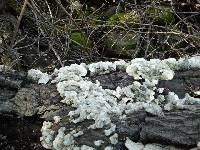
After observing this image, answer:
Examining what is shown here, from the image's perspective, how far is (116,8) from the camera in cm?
555

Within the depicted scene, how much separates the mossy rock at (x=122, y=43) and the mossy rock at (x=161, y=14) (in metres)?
0.43

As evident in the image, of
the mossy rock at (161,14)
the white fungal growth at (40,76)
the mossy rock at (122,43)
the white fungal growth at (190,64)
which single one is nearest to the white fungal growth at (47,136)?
the white fungal growth at (40,76)

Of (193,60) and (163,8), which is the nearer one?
(193,60)

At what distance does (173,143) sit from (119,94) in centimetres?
54

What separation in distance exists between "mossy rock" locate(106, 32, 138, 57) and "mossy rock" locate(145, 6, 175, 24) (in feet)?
1.41

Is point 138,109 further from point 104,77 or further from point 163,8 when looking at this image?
point 163,8

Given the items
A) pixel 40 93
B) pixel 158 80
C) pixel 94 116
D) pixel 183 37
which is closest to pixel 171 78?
pixel 158 80

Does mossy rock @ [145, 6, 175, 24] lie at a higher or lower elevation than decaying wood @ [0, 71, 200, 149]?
lower

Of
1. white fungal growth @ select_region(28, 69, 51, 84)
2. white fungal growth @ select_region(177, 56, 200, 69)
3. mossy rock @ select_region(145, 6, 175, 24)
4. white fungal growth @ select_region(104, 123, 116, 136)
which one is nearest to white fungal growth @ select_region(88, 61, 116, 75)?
white fungal growth @ select_region(28, 69, 51, 84)

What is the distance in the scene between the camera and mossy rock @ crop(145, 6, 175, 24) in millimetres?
5129

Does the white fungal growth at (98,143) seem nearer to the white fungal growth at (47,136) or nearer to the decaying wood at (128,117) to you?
the decaying wood at (128,117)

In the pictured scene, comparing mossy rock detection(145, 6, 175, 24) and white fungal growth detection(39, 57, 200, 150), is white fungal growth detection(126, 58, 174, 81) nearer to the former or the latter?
white fungal growth detection(39, 57, 200, 150)

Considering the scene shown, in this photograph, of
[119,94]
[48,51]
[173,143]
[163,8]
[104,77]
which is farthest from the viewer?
[163,8]

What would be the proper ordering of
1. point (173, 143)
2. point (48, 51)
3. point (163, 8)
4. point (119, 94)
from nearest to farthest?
point (173, 143)
point (119, 94)
point (48, 51)
point (163, 8)
